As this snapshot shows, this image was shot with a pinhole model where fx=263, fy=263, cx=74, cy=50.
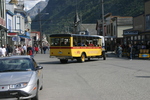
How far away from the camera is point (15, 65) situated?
28.8ft

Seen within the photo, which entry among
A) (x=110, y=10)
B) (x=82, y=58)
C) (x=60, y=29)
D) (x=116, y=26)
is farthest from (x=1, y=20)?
(x=60, y=29)

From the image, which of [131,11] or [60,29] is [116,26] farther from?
[60,29]

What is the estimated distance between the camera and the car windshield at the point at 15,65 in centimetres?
850

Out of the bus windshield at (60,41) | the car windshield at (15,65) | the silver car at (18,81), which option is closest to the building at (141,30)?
the bus windshield at (60,41)

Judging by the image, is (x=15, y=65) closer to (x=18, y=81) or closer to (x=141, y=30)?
(x=18, y=81)

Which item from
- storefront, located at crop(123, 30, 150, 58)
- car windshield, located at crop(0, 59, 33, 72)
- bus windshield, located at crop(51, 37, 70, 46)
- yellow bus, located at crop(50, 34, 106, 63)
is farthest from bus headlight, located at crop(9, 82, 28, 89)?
storefront, located at crop(123, 30, 150, 58)

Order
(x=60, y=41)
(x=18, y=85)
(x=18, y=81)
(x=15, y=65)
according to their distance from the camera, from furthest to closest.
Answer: (x=60, y=41) → (x=15, y=65) → (x=18, y=81) → (x=18, y=85)

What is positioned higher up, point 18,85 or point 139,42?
point 139,42

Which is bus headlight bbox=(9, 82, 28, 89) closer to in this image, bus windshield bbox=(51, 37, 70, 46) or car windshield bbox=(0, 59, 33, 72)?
car windshield bbox=(0, 59, 33, 72)

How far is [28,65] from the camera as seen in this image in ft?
28.7

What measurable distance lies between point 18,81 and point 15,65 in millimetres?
1640

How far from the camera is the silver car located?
22.9 ft

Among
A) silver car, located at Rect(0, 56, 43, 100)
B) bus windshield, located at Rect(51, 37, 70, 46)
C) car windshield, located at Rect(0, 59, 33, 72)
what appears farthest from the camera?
bus windshield, located at Rect(51, 37, 70, 46)

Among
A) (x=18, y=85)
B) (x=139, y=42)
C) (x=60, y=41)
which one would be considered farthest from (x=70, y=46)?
(x=18, y=85)
